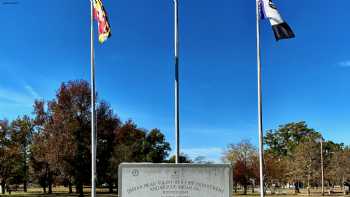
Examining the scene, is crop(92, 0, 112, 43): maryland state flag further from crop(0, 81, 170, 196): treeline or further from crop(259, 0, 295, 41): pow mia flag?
crop(0, 81, 170, 196): treeline

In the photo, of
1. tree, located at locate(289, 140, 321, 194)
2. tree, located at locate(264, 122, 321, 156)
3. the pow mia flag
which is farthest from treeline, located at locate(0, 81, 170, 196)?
tree, located at locate(264, 122, 321, 156)

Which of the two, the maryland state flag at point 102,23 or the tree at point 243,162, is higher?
the maryland state flag at point 102,23

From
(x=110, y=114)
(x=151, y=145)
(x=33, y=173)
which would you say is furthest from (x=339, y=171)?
(x=33, y=173)

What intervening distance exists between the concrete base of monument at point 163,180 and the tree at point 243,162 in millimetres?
69146

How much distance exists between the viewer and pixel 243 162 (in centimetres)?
8394

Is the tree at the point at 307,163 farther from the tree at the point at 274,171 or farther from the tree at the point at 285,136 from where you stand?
the tree at the point at 285,136

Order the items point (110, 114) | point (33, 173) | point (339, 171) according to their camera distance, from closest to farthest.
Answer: point (110, 114) < point (33, 173) < point (339, 171)

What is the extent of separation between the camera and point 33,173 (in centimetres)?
6875

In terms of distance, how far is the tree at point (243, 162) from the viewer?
82.6 m

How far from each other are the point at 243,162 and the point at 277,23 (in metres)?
65.7

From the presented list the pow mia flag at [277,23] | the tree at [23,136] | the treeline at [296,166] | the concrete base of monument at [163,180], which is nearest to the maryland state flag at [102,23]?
the pow mia flag at [277,23]

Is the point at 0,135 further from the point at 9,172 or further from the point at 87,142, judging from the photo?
the point at 87,142

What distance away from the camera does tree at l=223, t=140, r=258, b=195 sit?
8262 centimetres

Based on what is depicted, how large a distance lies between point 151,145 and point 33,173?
25.0m
